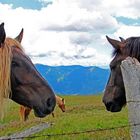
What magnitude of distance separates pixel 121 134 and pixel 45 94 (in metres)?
7.00

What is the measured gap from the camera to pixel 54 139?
13820 millimetres

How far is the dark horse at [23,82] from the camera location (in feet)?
19.3

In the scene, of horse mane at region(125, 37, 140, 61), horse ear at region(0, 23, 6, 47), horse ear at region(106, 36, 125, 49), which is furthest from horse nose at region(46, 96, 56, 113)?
horse ear at region(106, 36, 125, 49)

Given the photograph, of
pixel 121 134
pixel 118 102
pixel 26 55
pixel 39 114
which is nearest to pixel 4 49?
pixel 26 55

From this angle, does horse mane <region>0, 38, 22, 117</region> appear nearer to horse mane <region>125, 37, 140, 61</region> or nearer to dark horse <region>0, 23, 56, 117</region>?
dark horse <region>0, 23, 56, 117</region>

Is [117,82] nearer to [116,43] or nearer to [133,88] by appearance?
[116,43]

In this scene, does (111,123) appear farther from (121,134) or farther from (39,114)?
(39,114)

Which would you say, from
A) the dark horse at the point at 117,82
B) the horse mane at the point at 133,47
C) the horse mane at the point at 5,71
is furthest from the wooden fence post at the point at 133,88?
the dark horse at the point at 117,82

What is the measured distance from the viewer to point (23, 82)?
6.11 metres

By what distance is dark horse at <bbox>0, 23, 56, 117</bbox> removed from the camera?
588 centimetres

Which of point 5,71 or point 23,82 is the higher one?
point 5,71

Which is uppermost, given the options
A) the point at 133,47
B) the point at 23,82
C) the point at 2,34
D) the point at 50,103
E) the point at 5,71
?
the point at 2,34

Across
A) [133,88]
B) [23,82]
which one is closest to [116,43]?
[133,88]

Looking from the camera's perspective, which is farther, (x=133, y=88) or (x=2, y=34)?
(x=133, y=88)
